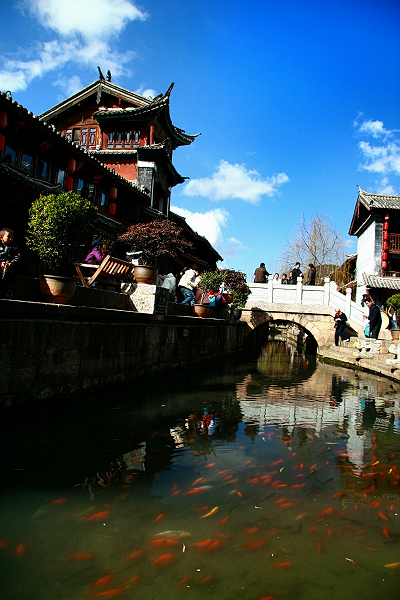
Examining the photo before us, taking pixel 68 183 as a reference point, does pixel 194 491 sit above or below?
below

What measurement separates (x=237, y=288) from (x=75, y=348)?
13142 mm

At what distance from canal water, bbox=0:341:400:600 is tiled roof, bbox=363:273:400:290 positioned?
1876 centimetres

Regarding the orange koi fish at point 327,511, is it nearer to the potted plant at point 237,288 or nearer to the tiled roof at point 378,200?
the potted plant at point 237,288

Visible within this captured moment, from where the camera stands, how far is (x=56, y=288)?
495 centimetres

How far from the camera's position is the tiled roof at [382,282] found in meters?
22.4

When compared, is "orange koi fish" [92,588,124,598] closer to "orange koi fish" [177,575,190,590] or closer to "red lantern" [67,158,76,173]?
"orange koi fish" [177,575,190,590]

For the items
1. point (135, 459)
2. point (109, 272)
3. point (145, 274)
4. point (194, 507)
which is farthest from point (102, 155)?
point (194, 507)

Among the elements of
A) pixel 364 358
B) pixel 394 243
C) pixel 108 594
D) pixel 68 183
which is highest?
pixel 394 243

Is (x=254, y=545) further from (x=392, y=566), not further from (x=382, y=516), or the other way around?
(x=382, y=516)

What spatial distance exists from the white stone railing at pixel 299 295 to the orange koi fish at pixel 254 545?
1654cm

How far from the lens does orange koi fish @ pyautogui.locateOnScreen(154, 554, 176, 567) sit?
6.68 feet

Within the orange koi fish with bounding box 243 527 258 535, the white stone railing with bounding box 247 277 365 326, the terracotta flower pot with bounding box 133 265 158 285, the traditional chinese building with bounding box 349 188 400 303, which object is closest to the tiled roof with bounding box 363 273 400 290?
the traditional chinese building with bounding box 349 188 400 303

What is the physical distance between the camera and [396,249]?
2386cm

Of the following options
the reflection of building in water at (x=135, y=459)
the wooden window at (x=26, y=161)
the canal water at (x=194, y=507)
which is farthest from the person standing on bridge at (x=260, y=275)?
the reflection of building in water at (x=135, y=459)
